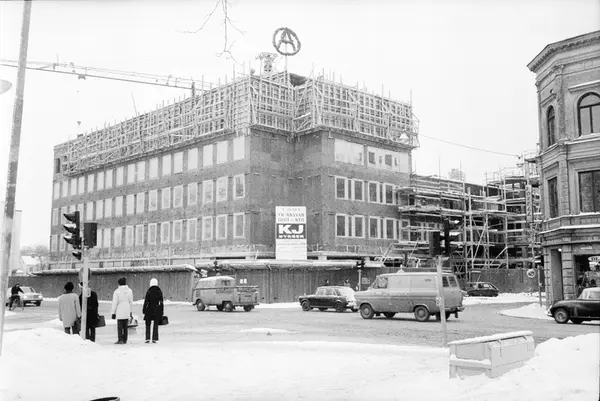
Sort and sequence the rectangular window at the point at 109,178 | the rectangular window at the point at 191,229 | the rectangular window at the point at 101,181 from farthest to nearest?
the rectangular window at the point at 101,181 < the rectangular window at the point at 109,178 < the rectangular window at the point at 191,229

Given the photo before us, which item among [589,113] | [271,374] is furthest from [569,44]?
[271,374]

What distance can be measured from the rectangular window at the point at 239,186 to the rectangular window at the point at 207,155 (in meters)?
3.96

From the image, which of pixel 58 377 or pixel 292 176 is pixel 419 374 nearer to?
pixel 58 377

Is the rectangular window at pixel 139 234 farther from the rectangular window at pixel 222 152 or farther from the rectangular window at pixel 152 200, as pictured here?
the rectangular window at pixel 222 152

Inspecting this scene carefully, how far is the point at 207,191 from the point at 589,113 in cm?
3441

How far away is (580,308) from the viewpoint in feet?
85.7

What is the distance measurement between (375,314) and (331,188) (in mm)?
25049

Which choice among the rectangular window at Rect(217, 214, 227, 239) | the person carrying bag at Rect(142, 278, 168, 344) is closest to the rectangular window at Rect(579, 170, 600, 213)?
the person carrying bag at Rect(142, 278, 168, 344)

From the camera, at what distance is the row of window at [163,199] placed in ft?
184

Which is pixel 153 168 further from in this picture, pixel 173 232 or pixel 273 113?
pixel 273 113

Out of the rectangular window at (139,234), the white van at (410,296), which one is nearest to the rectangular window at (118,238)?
the rectangular window at (139,234)

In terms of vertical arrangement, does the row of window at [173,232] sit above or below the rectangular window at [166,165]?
below

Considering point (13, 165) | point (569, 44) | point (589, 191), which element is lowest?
point (13, 165)

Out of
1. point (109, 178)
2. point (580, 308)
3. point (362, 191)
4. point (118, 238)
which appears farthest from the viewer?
point (109, 178)
